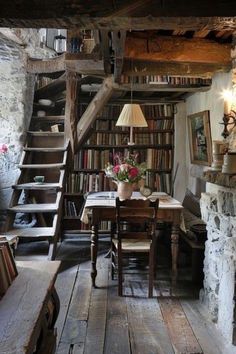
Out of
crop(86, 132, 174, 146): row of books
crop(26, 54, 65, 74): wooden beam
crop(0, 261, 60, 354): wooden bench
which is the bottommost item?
crop(0, 261, 60, 354): wooden bench

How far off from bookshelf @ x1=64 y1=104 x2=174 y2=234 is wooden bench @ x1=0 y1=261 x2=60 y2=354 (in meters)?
3.18

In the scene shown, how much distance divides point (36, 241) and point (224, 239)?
2.98 meters

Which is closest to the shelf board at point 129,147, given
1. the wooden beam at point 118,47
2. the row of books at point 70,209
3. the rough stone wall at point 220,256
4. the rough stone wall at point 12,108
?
the row of books at point 70,209

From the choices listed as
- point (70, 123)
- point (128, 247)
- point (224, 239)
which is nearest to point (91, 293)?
point (128, 247)

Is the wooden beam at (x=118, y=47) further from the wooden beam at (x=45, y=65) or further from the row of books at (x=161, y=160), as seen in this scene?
the row of books at (x=161, y=160)

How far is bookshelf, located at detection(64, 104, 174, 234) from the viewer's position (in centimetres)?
511

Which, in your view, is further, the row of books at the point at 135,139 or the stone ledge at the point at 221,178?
the row of books at the point at 135,139

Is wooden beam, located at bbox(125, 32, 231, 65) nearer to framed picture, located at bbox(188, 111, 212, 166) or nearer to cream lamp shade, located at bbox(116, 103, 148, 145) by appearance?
cream lamp shade, located at bbox(116, 103, 148, 145)

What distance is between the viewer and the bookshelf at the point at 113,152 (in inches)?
201

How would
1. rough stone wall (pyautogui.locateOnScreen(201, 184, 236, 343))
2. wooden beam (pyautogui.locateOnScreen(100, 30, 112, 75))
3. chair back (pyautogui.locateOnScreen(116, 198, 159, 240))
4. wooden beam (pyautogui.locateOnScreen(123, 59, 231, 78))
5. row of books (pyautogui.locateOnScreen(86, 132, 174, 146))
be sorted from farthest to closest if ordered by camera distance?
row of books (pyautogui.locateOnScreen(86, 132, 174, 146)) → wooden beam (pyautogui.locateOnScreen(123, 59, 231, 78)) → chair back (pyautogui.locateOnScreen(116, 198, 159, 240)) → wooden beam (pyautogui.locateOnScreen(100, 30, 112, 75)) → rough stone wall (pyautogui.locateOnScreen(201, 184, 236, 343))

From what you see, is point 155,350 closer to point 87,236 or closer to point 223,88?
point 223,88

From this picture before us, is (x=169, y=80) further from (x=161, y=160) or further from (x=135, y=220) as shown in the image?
(x=135, y=220)

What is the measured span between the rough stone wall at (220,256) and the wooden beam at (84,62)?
1.71 m

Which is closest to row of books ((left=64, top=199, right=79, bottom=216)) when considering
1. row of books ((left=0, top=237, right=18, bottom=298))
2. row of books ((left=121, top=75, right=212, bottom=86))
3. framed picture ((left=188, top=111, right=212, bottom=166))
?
framed picture ((left=188, top=111, right=212, bottom=166))
